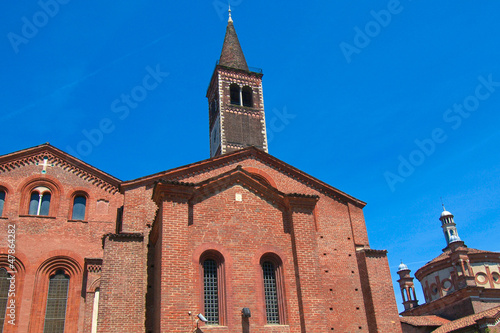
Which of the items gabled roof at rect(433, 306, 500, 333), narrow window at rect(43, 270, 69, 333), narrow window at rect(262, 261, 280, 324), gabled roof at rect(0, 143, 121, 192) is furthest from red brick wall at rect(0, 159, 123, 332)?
gabled roof at rect(433, 306, 500, 333)

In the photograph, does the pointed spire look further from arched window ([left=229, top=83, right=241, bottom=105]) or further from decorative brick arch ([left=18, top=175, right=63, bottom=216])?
decorative brick arch ([left=18, top=175, right=63, bottom=216])

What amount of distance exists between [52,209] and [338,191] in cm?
1401

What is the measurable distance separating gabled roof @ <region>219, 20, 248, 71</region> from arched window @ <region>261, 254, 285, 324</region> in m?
23.6

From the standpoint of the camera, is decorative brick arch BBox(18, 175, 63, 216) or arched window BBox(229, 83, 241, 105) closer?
decorative brick arch BBox(18, 175, 63, 216)

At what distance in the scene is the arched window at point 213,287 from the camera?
12945 mm

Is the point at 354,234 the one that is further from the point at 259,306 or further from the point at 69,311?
the point at 69,311

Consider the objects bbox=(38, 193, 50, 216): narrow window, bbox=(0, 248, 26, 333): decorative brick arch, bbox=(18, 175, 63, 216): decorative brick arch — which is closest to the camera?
bbox=(0, 248, 26, 333): decorative brick arch

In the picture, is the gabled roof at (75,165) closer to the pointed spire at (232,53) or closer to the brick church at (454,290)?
the pointed spire at (232,53)

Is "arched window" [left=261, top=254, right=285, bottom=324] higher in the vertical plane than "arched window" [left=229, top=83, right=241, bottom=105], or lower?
lower

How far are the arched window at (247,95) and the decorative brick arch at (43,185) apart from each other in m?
16.2

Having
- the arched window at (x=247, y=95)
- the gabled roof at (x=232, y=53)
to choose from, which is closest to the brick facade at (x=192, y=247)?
the arched window at (x=247, y=95)

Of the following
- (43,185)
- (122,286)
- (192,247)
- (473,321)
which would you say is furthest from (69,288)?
(473,321)

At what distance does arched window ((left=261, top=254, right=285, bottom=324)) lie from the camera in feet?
44.5

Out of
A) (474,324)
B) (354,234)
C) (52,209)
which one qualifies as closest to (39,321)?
(52,209)
